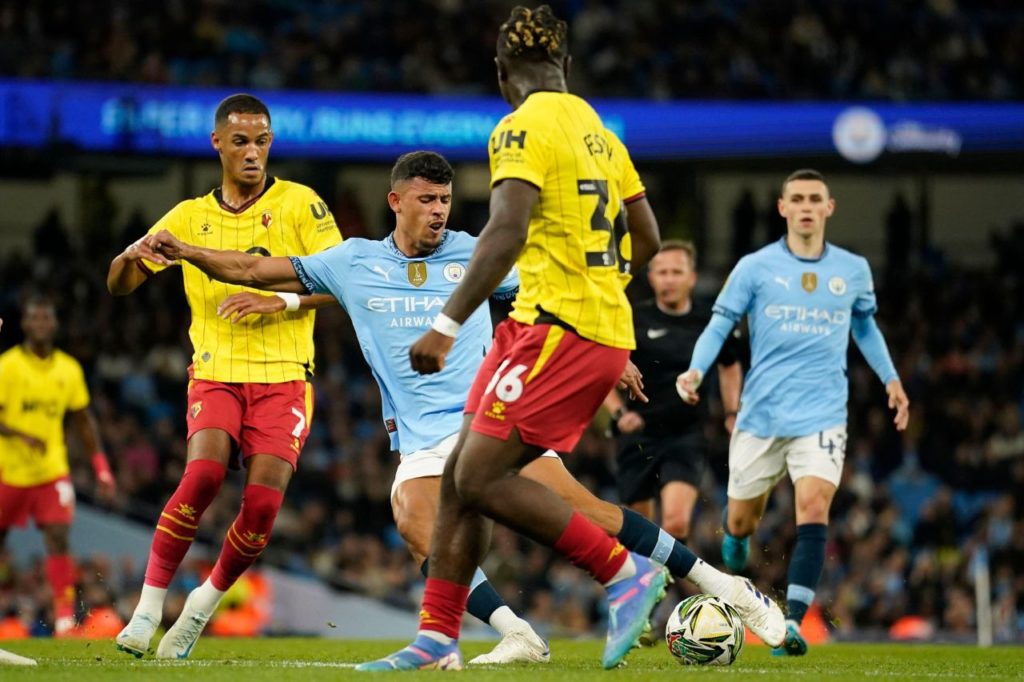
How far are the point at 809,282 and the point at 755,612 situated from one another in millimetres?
2715

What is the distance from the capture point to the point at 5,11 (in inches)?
835

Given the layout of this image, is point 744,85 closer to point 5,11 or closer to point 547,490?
point 5,11

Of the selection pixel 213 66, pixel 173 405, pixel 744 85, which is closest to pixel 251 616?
pixel 173 405

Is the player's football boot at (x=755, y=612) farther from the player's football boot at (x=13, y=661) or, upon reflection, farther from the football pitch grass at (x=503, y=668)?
the player's football boot at (x=13, y=661)

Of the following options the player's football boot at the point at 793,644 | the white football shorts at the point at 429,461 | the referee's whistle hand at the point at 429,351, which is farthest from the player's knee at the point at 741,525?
the referee's whistle hand at the point at 429,351

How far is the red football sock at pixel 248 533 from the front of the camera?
24.9ft

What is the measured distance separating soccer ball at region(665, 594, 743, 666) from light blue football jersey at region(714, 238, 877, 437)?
222 cm

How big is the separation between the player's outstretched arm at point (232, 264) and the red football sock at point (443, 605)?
1.79 m

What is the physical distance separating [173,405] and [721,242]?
10.1m

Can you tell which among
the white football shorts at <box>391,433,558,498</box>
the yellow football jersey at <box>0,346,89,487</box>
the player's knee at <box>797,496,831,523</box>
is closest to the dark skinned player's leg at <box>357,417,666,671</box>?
the white football shorts at <box>391,433,558,498</box>

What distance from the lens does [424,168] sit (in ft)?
25.0

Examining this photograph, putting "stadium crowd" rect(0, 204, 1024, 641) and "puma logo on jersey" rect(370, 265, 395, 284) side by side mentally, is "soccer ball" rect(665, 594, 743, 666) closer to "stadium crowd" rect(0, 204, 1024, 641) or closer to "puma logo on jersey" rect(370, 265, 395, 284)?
"puma logo on jersey" rect(370, 265, 395, 284)

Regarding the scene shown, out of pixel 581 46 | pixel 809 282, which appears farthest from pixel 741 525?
pixel 581 46

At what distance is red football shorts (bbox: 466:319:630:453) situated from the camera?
5812 mm
